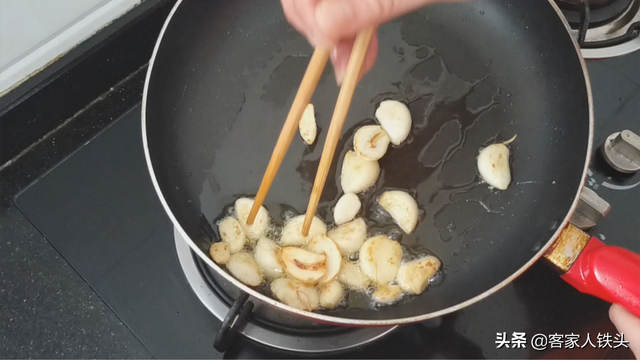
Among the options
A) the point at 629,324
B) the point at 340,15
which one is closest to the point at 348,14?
the point at 340,15

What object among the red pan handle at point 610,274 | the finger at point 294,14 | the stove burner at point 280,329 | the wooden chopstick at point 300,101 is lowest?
the stove burner at point 280,329

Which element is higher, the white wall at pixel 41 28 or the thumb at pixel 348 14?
the thumb at pixel 348 14

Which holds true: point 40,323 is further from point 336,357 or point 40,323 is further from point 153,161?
point 336,357

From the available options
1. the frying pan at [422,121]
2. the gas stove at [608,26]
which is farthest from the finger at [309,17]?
the gas stove at [608,26]

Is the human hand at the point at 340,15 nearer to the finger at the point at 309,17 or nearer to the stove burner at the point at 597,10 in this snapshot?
the finger at the point at 309,17

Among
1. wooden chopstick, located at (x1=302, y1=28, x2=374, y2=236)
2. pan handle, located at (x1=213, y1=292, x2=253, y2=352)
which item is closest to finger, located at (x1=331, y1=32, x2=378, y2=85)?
wooden chopstick, located at (x1=302, y1=28, x2=374, y2=236)

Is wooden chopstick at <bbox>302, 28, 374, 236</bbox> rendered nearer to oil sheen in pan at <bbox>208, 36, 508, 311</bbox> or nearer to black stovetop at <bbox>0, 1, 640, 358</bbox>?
oil sheen in pan at <bbox>208, 36, 508, 311</bbox>

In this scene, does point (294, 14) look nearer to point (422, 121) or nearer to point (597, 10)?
point (422, 121)
